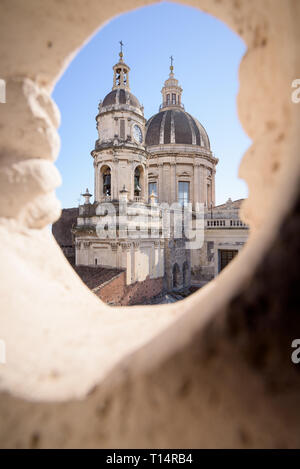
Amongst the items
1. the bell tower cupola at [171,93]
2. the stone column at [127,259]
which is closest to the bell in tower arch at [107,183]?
the stone column at [127,259]

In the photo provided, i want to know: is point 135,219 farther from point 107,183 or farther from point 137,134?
point 137,134

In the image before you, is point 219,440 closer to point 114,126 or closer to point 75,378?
point 75,378

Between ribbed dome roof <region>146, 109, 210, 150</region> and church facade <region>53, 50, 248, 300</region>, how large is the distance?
227 centimetres

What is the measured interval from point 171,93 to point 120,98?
17.1 m

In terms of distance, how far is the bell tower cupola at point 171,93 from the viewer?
30.5 metres

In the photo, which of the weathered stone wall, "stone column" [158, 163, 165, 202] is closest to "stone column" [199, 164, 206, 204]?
"stone column" [158, 163, 165, 202]

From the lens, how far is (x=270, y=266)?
0.90m

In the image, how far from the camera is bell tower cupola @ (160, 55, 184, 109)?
30547mm

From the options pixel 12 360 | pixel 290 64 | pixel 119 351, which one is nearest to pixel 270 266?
pixel 119 351

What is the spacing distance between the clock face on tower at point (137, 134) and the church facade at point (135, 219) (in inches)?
2.5

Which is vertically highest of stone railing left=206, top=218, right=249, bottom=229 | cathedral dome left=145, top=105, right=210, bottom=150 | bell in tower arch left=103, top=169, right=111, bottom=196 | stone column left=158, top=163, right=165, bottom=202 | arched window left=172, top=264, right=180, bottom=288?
cathedral dome left=145, top=105, right=210, bottom=150

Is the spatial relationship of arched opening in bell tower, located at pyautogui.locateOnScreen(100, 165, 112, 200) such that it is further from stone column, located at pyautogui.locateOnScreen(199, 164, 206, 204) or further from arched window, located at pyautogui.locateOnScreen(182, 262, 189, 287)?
stone column, located at pyautogui.locateOnScreen(199, 164, 206, 204)

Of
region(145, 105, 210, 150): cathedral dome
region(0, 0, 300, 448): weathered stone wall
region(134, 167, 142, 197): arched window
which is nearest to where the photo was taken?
region(0, 0, 300, 448): weathered stone wall

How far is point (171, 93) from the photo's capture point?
30.8 metres
